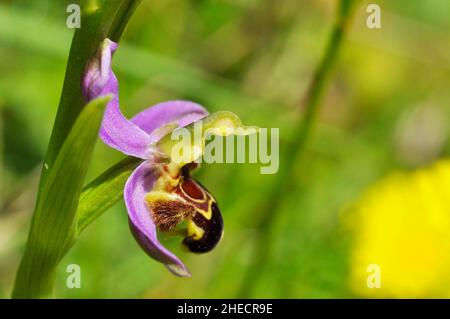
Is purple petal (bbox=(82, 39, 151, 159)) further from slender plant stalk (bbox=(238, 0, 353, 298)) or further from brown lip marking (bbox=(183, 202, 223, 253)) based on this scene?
slender plant stalk (bbox=(238, 0, 353, 298))

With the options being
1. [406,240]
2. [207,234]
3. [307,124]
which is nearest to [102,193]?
[207,234]

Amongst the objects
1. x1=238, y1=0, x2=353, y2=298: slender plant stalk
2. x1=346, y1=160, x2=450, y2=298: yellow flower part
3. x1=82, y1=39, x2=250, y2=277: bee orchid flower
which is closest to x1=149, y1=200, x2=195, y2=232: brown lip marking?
x1=82, y1=39, x2=250, y2=277: bee orchid flower

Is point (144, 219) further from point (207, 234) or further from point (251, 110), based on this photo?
point (251, 110)

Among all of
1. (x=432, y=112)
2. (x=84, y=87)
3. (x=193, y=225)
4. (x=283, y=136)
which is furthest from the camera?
(x=432, y=112)

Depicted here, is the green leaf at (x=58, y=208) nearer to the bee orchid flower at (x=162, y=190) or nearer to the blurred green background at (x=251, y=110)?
the bee orchid flower at (x=162, y=190)

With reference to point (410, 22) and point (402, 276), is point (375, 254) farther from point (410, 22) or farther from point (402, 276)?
point (410, 22)

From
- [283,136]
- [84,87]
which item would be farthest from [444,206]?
[84,87]
